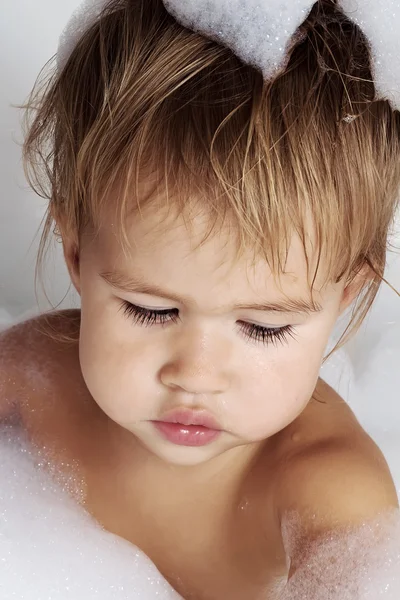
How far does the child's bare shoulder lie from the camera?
4.43 ft

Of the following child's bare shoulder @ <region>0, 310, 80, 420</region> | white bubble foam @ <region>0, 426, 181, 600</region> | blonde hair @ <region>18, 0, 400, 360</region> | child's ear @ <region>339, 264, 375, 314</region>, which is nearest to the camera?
blonde hair @ <region>18, 0, 400, 360</region>

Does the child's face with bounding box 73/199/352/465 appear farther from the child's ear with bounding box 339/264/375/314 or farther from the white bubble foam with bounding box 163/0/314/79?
the white bubble foam with bounding box 163/0/314/79

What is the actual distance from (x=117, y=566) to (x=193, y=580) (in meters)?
0.12

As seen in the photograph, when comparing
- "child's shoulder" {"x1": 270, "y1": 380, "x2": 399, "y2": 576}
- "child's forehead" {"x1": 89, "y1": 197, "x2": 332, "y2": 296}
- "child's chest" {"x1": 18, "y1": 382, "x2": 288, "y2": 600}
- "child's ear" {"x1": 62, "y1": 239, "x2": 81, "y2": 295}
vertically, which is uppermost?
"child's forehead" {"x1": 89, "y1": 197, "x2": 332, "y2": 296}

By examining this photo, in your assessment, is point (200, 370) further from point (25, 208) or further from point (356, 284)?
point (25, 208)

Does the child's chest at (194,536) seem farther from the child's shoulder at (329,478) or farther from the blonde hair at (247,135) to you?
the blonde hair at (247,135)

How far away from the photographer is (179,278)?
91 cm

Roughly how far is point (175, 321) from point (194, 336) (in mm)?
28

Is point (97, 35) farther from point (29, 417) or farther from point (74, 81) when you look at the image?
point (29, 417)

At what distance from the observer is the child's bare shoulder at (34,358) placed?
135 centimetres

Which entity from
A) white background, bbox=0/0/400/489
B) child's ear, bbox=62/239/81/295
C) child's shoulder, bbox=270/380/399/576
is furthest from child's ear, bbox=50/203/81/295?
white background, bbox=0/0/400/489

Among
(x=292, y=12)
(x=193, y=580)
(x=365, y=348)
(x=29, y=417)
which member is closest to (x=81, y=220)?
(x=292, y=12)

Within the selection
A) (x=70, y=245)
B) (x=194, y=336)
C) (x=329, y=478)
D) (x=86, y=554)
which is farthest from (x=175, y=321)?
(x=86, y=554)

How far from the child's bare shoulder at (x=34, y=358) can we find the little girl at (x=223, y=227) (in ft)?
0.84
